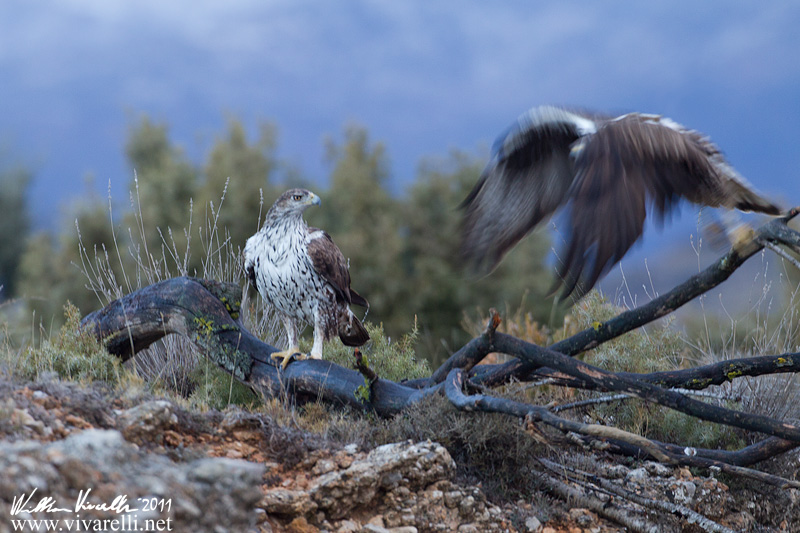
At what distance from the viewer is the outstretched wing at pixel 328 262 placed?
4.93 m

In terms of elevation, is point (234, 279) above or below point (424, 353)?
above

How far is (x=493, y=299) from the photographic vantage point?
16.6 meters

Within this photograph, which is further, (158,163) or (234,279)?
(158,163)

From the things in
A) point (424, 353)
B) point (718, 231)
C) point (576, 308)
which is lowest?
point (424, 353)

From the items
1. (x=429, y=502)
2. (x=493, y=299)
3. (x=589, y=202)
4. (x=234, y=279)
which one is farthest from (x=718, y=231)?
(x=493, y=299)

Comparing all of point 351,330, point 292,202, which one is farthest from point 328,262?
point 351,330

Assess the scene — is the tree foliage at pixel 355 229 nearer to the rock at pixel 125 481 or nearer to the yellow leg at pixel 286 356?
the yellow leg at pixel 286 356

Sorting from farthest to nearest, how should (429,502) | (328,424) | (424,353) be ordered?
1. (424,353)
2. (328,424)
3. (429,502)

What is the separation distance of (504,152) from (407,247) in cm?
1280

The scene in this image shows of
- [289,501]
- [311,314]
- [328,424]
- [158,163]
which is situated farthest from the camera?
[158,163]

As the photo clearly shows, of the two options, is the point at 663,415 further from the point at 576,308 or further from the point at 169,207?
the point at 169,207

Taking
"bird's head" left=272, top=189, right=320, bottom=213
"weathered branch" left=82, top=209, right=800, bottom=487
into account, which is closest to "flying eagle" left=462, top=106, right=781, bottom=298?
"weathered branch" left=82, top=209, right=800, bottom=487
